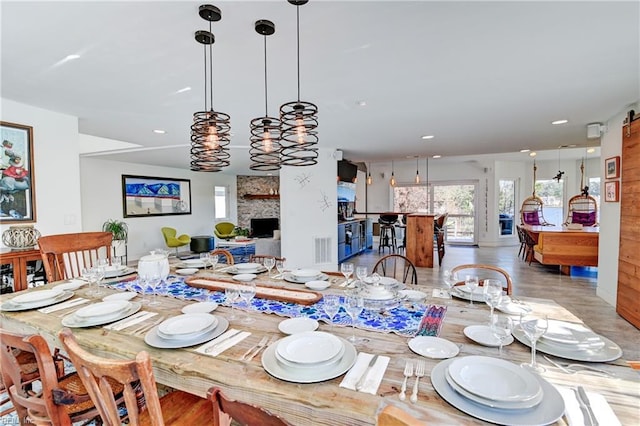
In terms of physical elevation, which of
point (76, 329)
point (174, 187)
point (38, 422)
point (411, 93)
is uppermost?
point (411, 93)

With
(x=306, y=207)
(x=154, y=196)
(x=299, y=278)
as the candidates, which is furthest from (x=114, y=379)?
(x=154, y=196)

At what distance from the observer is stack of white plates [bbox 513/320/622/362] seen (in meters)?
1.13

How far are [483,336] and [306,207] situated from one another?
14.5 feet

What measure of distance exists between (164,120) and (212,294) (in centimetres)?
288

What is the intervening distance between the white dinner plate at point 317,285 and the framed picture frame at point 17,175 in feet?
A: 9.89

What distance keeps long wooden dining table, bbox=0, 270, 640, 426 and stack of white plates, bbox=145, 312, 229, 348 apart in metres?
0.04

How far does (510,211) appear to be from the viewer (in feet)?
31.3

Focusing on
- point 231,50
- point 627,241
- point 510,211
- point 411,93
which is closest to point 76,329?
point 231,50

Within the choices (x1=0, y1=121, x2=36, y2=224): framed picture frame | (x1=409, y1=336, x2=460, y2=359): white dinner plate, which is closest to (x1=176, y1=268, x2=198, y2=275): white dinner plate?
(x1=409, y1=336, x2=460, y2=359): white dinner plate

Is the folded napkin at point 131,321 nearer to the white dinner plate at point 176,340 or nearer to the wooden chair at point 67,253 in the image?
the white dinner plate at point 176,340

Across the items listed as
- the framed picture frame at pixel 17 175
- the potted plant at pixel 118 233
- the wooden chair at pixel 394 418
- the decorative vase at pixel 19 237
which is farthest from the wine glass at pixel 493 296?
the potted plant at pixel 118 233

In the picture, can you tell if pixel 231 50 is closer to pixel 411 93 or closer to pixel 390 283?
pixel 411 93

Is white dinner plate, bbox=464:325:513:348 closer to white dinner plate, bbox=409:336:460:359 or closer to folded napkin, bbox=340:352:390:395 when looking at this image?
white dinner plate, bbox=409:336:460:359

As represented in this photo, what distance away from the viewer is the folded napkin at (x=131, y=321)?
147 centimetres
